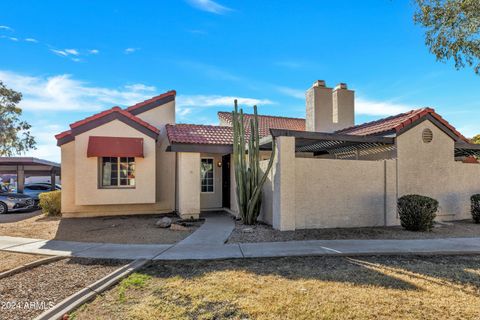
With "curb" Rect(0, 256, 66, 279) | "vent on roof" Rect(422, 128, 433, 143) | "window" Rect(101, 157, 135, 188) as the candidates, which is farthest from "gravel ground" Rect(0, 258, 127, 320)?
"vent on roof" Rect(422, 128, 433, 143)

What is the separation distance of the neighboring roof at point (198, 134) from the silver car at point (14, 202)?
9644mm

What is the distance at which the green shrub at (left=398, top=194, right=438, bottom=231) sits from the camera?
31.8 ft

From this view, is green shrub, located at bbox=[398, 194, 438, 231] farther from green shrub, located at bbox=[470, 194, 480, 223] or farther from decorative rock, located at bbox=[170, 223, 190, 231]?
decorative rock, located at bbox=[170, 223, 190, 231]

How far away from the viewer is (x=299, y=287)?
4984 mm

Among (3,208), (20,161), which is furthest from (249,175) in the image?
(20,161)

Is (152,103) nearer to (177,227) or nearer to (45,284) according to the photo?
(177,227)

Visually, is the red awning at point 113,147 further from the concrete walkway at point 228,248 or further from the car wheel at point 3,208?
the car wheel at point 3,208

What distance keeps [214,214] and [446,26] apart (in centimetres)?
1128

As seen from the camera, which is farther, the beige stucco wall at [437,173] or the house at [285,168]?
the beige stucco wall at [437,173]

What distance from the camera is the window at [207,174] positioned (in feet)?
50.8

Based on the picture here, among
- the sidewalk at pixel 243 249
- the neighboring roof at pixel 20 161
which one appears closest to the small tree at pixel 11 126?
the neighboring roof at pixel 20 161

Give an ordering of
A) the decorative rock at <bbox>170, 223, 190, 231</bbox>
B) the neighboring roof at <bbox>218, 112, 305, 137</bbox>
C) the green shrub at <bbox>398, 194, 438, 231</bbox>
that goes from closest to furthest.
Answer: the green shrub at <bbox>398, 194, 438, 231</bbox>
the decorative rock at <bbox>170, 223, 190, 231</bbox>
the neighboring roof at <bbox>218, 112, 305, 137</bbox>

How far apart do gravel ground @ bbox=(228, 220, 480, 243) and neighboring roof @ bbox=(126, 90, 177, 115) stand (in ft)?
A: 27.2

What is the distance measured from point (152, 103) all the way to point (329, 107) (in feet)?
32.7
